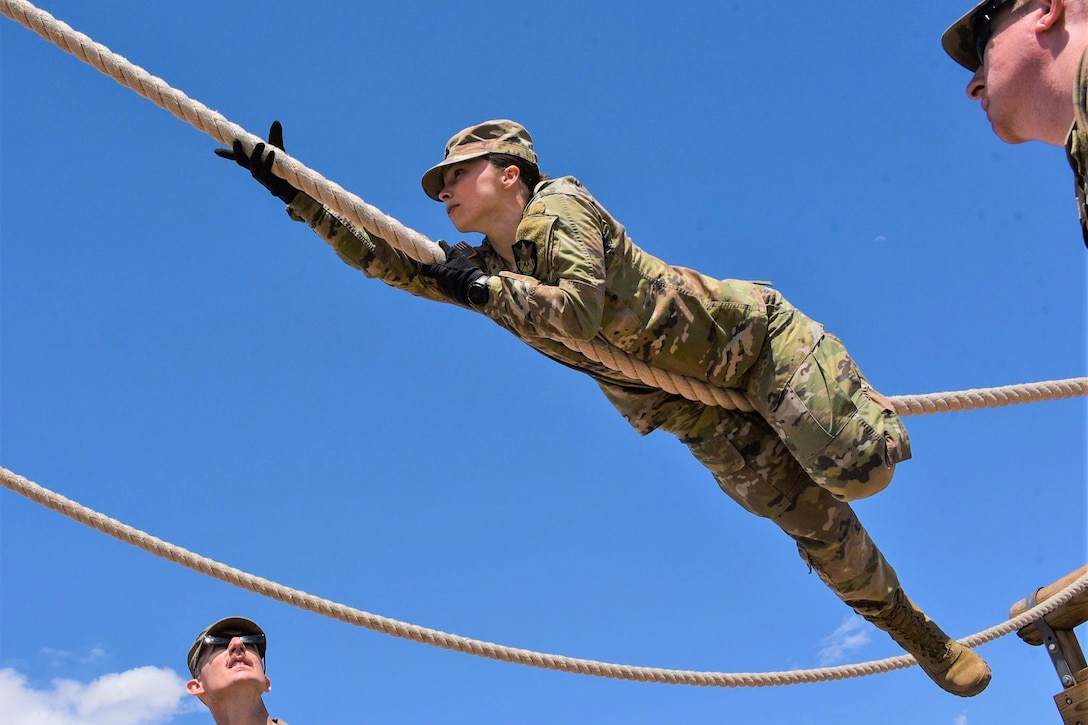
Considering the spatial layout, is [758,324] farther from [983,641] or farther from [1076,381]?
[983,641]

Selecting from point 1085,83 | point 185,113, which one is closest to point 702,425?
point 185,113

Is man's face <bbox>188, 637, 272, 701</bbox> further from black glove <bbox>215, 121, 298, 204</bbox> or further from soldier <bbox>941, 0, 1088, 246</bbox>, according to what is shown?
soldier <bbox>941, 0, 1088, 246</bbox>

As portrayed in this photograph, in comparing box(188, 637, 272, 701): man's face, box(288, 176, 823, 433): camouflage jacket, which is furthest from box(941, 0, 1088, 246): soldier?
box(188, 637, 272, 701): man's face

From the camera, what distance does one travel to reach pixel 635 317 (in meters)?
4.41

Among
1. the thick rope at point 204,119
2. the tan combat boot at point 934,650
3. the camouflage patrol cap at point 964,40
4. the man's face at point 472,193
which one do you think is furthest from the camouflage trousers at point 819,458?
the camouflage patrol cap at point 964,40

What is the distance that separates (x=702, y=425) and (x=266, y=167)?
1.97 metres

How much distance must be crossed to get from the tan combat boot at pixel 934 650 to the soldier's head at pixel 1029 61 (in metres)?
2.88

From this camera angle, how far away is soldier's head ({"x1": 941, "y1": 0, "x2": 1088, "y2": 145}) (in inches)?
97.6

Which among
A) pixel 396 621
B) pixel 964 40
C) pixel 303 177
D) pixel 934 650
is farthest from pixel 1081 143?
pixel 396 621

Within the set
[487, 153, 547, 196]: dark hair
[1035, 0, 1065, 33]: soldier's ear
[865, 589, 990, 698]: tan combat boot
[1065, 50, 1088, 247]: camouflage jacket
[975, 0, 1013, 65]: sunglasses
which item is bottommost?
[1065, 50, 1088, 247]: camouflage jacket

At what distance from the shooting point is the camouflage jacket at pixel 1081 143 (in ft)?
7.29

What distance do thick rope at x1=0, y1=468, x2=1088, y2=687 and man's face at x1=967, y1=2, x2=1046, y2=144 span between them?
3595 millimetres

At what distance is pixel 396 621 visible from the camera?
553 cm

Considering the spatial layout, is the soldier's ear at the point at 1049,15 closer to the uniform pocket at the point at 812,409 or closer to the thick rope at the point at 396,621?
the uniform pocket at the point at 812,409
